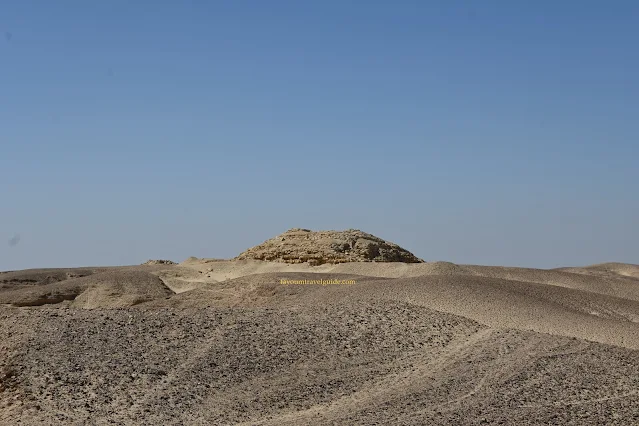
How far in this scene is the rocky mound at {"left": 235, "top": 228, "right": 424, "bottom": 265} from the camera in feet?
64.2

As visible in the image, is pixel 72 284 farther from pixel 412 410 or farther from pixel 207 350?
pixel 412 410

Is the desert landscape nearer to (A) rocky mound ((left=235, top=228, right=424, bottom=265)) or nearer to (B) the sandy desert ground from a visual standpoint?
(B) the sandy desert ground

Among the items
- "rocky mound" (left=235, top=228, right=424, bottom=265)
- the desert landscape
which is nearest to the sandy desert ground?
the desert landscape

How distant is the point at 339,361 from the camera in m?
9.60

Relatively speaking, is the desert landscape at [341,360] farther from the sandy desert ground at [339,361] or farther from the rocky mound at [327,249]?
the rocky mound at [327,249]

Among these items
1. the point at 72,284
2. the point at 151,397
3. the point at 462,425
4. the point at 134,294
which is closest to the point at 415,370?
the point at 462,425

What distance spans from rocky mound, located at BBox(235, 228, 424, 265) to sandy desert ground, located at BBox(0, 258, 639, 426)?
5633 millimetres

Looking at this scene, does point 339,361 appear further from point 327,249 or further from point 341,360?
point 327,249

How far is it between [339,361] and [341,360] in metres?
0.05

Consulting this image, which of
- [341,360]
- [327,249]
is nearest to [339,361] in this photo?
[341,360]

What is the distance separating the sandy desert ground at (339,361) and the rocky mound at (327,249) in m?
5.63

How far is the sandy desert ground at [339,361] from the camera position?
7.96 m

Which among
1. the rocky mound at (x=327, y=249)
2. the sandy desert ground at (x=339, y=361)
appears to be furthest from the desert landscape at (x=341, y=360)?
the rocky mound at (x=327, y=249)

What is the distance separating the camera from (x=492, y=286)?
1390 centimetres
